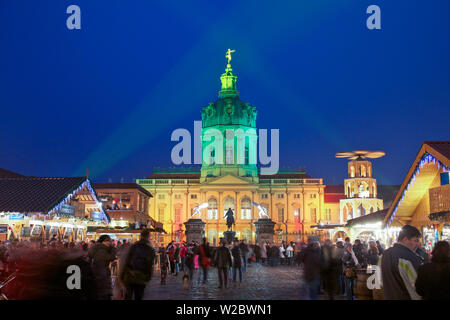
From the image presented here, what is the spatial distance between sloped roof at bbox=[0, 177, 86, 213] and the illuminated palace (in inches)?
2192

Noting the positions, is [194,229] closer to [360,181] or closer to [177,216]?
[360,181]

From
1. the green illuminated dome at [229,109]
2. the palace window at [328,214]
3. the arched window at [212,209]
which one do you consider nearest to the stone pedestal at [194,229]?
the arched window at [212,209]

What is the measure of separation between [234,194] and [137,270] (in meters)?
77.8

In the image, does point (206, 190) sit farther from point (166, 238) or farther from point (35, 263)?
point (35, 263)

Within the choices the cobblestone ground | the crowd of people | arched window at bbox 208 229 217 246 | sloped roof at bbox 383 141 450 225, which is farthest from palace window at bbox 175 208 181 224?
the crowd of people

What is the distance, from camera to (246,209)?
8681cm

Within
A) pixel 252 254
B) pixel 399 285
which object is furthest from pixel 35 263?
pixel 252 254

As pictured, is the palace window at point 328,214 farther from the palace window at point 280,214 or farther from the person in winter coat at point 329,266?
the person in winter coat at point 329,266

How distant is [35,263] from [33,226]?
20332mm

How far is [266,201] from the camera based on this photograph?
8888cm

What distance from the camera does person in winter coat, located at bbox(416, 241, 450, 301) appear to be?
19.6ft

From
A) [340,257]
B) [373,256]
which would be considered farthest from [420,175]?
[340,257]

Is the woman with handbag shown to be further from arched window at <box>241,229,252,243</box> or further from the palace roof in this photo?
arched window at <box>241,229,252,243</box>

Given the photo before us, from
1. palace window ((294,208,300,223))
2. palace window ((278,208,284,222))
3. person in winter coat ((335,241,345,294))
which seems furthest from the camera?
palace window ((278,208,284,222))
